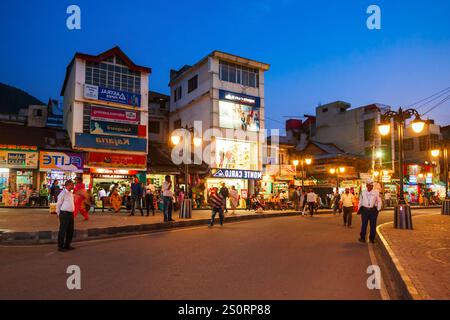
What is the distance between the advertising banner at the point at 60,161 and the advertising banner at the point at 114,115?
336 centimetres

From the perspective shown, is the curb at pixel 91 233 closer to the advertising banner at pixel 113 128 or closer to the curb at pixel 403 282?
the curb at pixel 403 282

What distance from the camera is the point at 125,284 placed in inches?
237

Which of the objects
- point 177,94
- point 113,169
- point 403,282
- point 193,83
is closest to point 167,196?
point 403,282

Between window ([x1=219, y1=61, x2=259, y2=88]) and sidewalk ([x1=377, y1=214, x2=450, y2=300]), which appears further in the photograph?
window ([x1=219, y1=61, x2=259, y2=88])

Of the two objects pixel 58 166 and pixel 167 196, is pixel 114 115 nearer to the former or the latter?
pixel 58 166

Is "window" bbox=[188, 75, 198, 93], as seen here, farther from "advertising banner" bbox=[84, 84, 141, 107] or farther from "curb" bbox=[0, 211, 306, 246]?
"curb" bbox=[0, 211, 306, 246]

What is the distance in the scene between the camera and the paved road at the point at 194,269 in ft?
18.4

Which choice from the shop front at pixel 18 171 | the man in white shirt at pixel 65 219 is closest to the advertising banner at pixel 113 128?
the shop front at pixel 18 171

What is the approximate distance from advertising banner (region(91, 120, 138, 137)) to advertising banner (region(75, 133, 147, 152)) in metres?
0.40

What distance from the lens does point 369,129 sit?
4672 cm

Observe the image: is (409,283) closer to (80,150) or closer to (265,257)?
(265,257)

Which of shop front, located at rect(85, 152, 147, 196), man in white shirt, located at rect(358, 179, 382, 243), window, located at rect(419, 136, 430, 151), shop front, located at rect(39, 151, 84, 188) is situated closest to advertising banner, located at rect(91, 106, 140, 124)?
shop front, located at rect(85, 152, 147, 196)

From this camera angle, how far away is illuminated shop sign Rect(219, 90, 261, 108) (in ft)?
114
